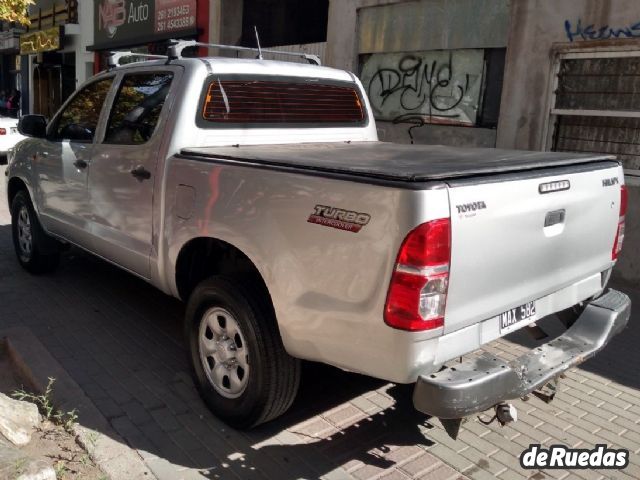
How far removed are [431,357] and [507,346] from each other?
243 cm

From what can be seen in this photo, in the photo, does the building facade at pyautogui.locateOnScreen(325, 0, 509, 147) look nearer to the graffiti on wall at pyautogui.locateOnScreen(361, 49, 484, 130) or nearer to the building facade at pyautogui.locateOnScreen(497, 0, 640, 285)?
the graffiti on wall at pyautogui.locateOnScreen(361, 49, 484, 130)

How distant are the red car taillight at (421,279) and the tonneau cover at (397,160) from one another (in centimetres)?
23

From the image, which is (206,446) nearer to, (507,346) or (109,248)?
(109,248)

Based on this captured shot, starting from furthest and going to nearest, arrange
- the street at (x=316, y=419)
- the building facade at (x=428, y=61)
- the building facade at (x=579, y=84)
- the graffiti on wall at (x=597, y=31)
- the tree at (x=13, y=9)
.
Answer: the building facade at (x=428, y=61) < the building facade at (x=579, y=84) < the graffiti on wall at (x=597, y=31) < the tree at (x=13, y=9) < the street at (x=316, y=419)

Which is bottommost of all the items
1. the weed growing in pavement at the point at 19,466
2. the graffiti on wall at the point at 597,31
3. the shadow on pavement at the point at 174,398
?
the shadow on pavement at the point at 174,398

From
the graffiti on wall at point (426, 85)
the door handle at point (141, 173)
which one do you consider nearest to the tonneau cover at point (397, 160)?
the door handle at point (141, 173)

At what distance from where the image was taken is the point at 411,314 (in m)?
2.37

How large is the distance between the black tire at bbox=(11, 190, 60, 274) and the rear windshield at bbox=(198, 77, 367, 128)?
8.39ft

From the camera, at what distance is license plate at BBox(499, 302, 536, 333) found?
276 centimetres

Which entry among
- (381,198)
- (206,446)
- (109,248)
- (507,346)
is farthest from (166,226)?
(507,346)

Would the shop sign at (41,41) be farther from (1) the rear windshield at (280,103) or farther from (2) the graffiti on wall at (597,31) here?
(1) the rear windshield at (280,103)

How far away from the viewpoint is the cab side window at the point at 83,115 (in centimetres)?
463

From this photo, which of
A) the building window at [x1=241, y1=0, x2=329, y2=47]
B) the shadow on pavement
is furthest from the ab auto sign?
the shadow on pavement

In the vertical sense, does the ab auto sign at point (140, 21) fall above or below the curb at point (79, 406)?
above
